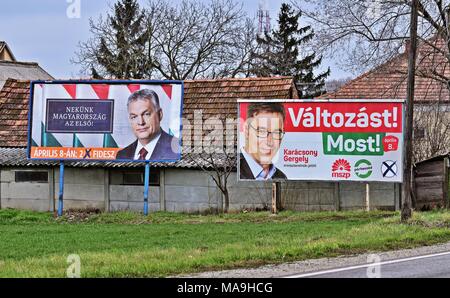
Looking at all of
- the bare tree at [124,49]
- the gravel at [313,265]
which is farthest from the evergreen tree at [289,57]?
the gravel at [313,265]

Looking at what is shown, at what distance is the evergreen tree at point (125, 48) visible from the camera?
4838 centimetres

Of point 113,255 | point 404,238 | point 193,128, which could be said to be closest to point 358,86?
point 193,128

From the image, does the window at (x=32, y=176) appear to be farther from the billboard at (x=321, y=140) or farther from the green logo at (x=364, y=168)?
the green logo at (x=364, y=168)

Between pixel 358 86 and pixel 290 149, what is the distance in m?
13.6

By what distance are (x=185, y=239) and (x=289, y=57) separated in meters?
39.5

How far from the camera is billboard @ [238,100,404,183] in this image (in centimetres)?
2434

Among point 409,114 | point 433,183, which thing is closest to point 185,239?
point 409,114

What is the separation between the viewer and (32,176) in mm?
28297

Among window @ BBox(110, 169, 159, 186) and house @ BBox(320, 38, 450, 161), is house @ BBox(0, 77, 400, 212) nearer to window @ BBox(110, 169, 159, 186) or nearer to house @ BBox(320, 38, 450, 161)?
window @ BBox(110, 169, 159, 186)

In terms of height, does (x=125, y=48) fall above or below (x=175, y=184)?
above

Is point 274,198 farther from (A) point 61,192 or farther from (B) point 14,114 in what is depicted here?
(B) point 14,114

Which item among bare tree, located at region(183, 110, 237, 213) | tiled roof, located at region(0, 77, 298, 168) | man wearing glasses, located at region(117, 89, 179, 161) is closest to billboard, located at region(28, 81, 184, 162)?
man wearing glasses, located at region(117, 89, 179, 161)

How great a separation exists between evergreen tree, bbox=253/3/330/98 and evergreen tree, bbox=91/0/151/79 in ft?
25.4

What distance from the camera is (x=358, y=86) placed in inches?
1467
